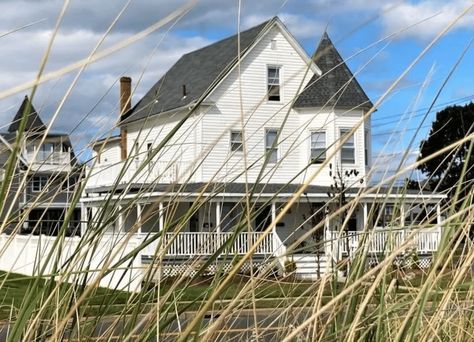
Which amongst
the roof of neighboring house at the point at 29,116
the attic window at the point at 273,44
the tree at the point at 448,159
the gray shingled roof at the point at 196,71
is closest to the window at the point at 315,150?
the tree at the point at 448,159

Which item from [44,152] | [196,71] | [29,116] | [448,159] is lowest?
[29,116]

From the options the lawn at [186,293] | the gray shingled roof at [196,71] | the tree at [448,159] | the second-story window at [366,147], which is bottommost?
the lawn at [186,293]

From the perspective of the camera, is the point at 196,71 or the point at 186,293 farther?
the point at 196,71

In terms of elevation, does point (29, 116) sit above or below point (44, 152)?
below

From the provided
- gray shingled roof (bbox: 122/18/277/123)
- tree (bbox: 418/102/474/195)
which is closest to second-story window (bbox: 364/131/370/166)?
gray shingled roof (bbox: 122/18/277/123)

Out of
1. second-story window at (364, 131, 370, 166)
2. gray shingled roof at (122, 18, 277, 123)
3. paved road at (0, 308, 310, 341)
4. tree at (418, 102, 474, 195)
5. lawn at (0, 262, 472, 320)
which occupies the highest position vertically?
gray shingled roof at (122, 18, 277, 123)

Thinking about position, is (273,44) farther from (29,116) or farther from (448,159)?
(29,116)

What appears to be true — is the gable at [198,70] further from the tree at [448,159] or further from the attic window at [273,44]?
the tree at [448,159]

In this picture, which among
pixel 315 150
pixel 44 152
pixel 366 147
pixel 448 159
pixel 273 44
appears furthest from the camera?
pixel 44 152

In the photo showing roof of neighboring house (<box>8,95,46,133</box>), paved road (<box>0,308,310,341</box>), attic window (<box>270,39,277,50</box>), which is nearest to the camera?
roof of neighboring house (<box>8,95,46,133</box>)

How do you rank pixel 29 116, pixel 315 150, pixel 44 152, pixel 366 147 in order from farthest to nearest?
1. pixel 44 152
2. pixel 366 147
3. pixel 315 150
4. pixel 29 116

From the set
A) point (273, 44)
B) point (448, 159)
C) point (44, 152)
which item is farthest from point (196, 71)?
point (448, 159)

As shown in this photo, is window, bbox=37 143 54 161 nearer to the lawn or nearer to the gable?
the lawn

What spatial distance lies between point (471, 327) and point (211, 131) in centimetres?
3122
